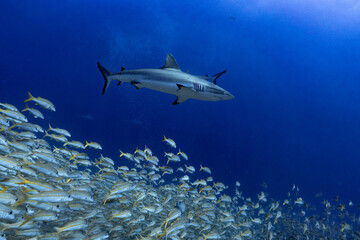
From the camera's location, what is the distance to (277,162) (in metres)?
57.9

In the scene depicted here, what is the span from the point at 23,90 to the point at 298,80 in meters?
68.9

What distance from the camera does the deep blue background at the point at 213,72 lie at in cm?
4856

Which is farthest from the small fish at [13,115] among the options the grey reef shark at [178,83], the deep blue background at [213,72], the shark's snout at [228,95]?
the deep blue background at [213,72]

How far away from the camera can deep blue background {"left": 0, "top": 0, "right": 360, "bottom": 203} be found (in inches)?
1912

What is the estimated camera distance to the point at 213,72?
48344mm

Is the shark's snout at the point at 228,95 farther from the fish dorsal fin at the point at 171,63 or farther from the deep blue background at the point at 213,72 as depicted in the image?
the deep blue background at the point at 213,72

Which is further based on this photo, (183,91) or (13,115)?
(183,91)

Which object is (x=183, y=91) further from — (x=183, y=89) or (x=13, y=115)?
(x=13, y=115)

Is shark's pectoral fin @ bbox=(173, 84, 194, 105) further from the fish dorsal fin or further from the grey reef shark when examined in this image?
the fish dorsal fin

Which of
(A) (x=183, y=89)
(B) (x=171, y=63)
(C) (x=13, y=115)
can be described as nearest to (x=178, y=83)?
(A) (x=183, y=89)

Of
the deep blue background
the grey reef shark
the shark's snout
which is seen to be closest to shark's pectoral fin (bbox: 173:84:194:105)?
the grey reef shark

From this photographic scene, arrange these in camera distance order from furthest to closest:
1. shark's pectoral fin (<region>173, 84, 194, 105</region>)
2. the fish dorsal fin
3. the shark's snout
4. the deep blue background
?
the deep blue background, the fish dorsal fin, the shark's snout, shark's pectoral fin (<region>173, 84, 194, 105</region>)

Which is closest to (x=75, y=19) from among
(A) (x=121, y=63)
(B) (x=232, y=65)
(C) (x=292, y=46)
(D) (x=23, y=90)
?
(A) (x=121, y=63)

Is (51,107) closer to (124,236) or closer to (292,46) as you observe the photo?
(124,236)
